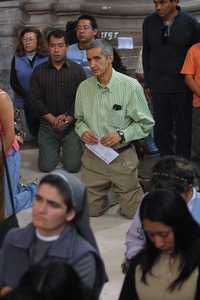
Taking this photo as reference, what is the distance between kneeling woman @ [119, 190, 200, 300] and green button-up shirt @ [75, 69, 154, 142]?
8.34 feet

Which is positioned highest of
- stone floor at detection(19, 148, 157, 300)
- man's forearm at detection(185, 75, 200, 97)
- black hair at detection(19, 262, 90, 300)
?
black hair at detection(19, 262, 90, 300)

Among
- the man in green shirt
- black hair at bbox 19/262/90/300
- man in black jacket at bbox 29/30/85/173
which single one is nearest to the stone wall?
man in black jacket at bbox 29/30/85/173

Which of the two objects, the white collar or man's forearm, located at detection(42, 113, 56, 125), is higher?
the white collar

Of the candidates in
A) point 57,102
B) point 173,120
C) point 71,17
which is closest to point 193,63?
point 173,120

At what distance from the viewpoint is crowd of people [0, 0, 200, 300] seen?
284 cm

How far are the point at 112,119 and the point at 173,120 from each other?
1.14 metres

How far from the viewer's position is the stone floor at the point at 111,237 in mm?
4450

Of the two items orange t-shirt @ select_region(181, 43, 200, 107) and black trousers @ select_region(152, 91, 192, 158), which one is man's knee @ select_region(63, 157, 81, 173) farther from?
orange t-shirt @ select_region(181, 43, 200, 107)

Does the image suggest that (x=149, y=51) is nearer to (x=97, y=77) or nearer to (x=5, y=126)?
(x=97, y=77)

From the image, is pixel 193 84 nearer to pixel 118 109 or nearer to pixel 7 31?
pixel 118 109

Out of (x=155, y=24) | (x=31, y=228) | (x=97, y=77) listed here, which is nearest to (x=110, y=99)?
(x=97, y=77)

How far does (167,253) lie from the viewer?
2.97 metres

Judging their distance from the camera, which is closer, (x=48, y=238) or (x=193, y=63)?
(x=48, y=238)

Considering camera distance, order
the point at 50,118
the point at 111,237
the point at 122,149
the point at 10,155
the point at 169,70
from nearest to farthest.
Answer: the point at 10,155
the point at 111,237
the point at 122,149
the point at 169,70
the point at 50,118
